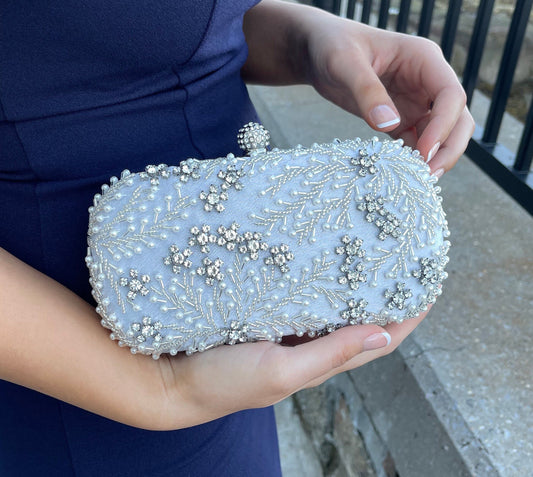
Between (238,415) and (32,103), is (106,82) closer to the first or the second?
(32,103)

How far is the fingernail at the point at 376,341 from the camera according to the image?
0.52m

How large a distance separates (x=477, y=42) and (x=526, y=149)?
279mm

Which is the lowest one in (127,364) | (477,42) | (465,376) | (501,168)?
(465,376)

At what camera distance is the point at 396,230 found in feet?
1.66

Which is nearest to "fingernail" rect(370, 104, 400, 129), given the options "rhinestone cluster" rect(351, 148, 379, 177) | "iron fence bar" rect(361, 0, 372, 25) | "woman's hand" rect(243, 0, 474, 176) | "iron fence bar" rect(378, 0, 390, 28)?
"woman's hand" rect(243, 0, 474, 176)

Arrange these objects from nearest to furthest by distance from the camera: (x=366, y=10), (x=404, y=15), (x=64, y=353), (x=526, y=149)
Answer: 1. (x=64, y=353)
2. (x=526, y=149)
3. (x=404, y=15)
4. (x=366, y=10)

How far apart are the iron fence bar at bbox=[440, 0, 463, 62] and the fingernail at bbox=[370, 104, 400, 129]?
0.65 m

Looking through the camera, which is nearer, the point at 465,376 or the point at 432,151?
the point at 432,151

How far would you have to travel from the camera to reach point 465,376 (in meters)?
0.84

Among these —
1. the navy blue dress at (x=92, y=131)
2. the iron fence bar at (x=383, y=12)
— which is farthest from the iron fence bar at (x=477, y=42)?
the navy blue dress at (x=92, y=131)

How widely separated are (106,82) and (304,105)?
1.27m

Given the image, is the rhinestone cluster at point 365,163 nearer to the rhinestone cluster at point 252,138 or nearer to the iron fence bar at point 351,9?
the rhinestone cluster at point 252,138

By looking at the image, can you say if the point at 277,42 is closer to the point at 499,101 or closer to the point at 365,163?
the point at 365,163

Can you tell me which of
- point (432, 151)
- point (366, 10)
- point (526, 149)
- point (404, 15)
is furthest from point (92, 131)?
point (366, 10)
